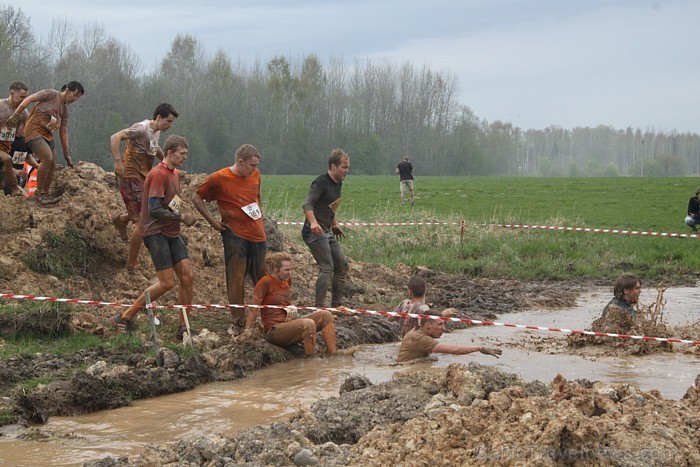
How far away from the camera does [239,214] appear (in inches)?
390

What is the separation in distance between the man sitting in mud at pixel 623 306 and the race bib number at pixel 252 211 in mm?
4189

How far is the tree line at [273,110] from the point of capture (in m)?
64.3

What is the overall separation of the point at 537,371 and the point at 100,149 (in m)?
57.8

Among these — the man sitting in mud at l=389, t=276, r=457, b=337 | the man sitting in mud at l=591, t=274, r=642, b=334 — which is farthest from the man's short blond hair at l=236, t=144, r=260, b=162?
the man sitting in mud at l=591, t=274, r=642, b=334

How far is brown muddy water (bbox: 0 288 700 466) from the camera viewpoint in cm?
642

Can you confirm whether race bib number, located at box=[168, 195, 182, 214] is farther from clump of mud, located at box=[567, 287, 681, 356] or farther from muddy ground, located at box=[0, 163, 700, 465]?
clump of mud, located at box=[567, 287, 681, 356]

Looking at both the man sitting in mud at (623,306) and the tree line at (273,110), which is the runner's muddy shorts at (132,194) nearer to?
the man sitting in mud at (623,306)

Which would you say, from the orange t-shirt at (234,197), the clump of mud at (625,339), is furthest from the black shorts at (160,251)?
the clump of mud at (625,339)

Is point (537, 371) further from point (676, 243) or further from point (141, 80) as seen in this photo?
point (141, 80)

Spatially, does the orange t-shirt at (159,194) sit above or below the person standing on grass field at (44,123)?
below

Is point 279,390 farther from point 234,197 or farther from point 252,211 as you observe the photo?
point 234,197

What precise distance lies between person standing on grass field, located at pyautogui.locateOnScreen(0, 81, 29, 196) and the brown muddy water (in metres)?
5.24

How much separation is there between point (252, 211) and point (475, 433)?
5040mm

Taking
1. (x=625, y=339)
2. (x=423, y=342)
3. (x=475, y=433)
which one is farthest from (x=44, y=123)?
(x=475, y=433)
